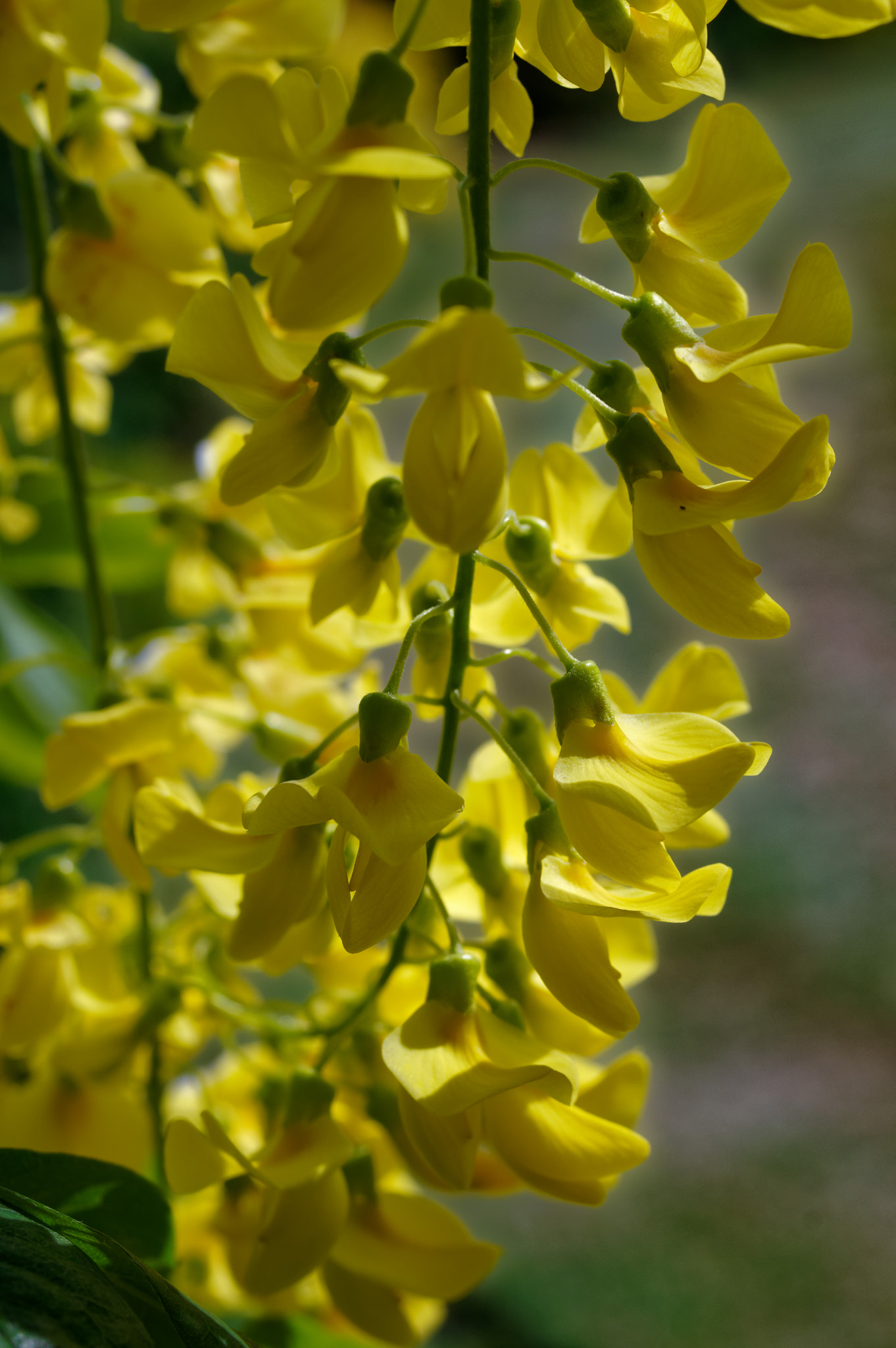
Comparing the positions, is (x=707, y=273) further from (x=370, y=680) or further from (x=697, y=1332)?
(x=697, y=1332)

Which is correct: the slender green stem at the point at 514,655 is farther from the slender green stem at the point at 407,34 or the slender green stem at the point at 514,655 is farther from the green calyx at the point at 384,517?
the slender green stem at the point at 407,34


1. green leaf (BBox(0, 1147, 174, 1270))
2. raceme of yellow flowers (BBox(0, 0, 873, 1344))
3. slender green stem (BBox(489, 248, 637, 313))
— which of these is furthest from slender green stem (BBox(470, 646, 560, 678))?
green leaf (BBox(0, 1147, 174, 1270))

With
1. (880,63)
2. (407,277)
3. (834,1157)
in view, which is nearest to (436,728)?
(834,1157)

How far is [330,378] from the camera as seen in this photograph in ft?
0.97

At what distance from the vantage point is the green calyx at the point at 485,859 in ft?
1.24

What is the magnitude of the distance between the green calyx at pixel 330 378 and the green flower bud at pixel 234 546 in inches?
8.9

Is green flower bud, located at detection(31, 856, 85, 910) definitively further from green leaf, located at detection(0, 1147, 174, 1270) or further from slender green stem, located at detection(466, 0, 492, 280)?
slender green stem, located at detection(466, 0, 492, 280)

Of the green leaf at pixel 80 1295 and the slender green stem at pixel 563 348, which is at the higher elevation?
the slender green stem at pixel 563 348

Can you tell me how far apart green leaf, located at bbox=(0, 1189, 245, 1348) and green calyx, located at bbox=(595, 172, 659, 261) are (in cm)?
30

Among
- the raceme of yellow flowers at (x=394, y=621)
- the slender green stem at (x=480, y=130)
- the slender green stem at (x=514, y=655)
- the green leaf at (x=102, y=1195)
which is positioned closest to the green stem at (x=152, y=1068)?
the raceme of yellow flowers at (x=394, y=621)

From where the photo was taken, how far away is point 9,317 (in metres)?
0.54

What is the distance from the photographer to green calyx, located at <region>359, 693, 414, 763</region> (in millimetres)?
299

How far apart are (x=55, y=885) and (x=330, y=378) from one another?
0.91 ft

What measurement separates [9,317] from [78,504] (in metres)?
0.13
